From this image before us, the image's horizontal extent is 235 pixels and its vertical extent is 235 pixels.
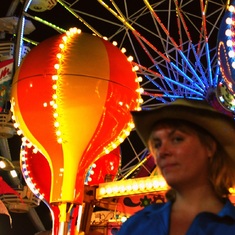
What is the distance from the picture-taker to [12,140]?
22625mm

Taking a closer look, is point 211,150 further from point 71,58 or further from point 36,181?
point 36,181

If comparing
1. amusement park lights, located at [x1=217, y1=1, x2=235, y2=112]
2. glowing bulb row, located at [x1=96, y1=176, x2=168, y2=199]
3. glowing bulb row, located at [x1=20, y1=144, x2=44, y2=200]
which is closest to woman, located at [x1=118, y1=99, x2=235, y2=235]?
amusement park lights, located at [x1=217, y1=1, x2=235, y2=112]

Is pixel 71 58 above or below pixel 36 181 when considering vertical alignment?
above

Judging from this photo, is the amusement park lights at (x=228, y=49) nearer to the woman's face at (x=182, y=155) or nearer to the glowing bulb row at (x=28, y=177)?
the glowing bulb row at (x=28, y=177)

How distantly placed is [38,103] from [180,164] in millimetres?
5688

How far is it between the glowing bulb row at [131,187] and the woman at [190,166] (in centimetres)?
540

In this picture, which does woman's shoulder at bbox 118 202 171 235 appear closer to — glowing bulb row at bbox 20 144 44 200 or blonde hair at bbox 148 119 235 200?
blonde hair at bbox 148 119 235 200

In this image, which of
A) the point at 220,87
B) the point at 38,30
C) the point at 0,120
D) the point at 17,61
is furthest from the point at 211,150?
the point at 38,30

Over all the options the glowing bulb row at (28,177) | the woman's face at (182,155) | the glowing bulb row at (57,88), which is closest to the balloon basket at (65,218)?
the glowing bulb row at (57,88)

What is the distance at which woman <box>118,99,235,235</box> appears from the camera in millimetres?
2012

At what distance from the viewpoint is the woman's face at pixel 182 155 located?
6.61 feet

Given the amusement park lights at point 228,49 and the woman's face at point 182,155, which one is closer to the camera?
the woman's face at point 182,155

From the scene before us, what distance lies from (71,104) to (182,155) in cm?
561

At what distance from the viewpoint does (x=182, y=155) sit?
202cm
